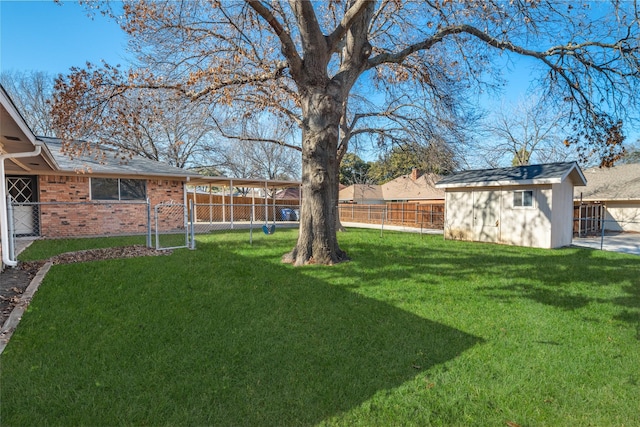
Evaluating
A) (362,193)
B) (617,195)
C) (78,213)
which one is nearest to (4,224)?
(78,213)

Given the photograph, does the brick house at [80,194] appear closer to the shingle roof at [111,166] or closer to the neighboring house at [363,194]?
the shingle roof at [111,166]

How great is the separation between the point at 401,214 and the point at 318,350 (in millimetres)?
23050

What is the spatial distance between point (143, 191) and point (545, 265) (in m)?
13.9

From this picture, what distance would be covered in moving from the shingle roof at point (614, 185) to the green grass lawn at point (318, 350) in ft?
55.0

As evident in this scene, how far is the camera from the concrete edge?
348 centimetres

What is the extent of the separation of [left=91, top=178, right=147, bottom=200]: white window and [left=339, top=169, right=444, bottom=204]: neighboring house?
19437mm

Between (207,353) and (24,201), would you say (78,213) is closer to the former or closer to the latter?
(24,201)

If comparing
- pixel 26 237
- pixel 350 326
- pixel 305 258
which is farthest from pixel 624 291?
pixel 26 237

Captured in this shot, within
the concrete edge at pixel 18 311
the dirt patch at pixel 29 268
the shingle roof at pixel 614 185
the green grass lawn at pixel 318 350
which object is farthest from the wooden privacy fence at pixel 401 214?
the concrete edge at pixel 18 311

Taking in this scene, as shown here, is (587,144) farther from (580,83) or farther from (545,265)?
(545,265)

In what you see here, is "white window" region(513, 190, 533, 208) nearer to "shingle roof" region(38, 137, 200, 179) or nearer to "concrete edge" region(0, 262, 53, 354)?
"shingle roof" region(38, 137, 200, 179)

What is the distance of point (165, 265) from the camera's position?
273 inches

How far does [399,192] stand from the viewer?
32906 mm

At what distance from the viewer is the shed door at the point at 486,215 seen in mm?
13172
